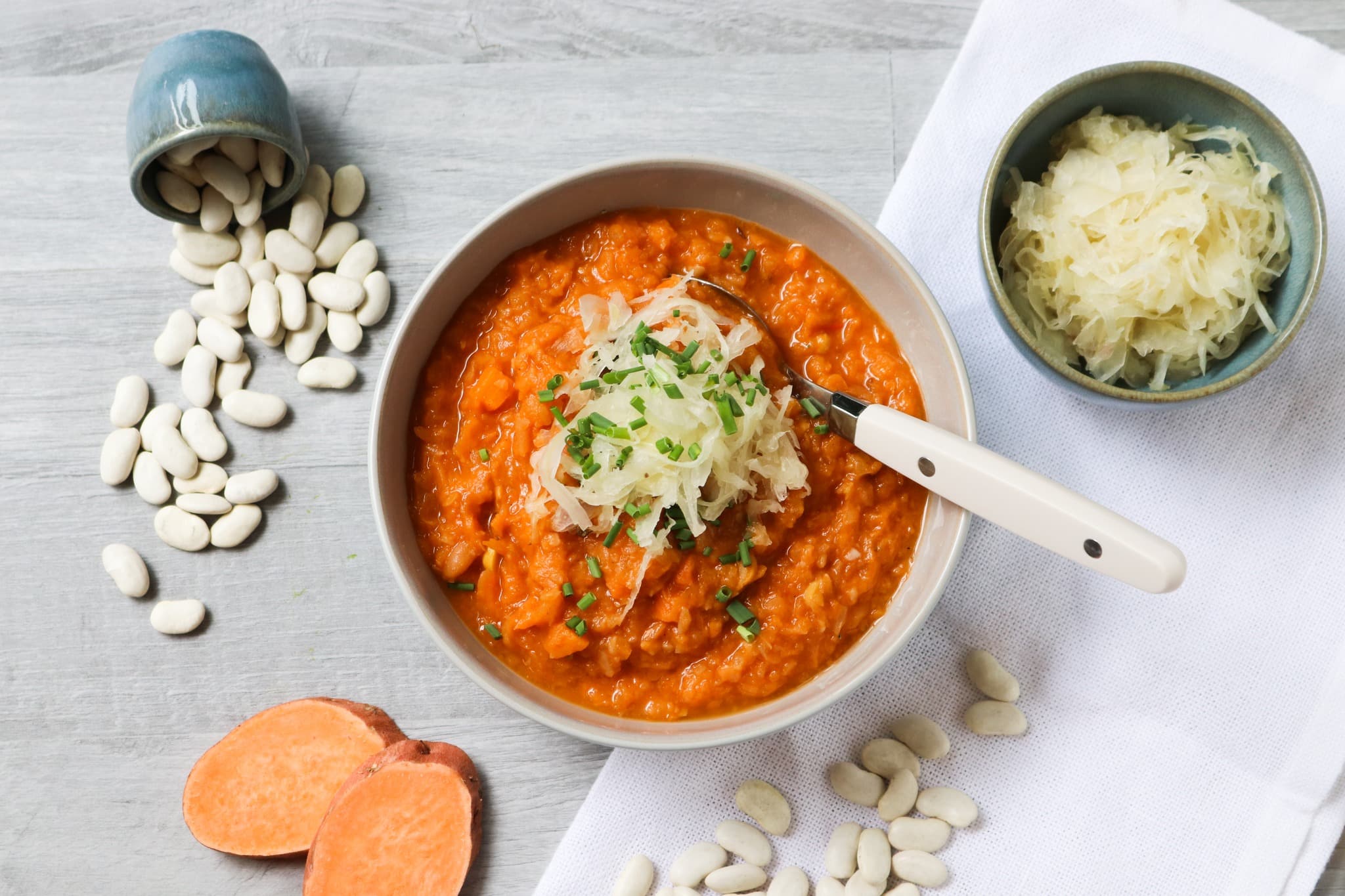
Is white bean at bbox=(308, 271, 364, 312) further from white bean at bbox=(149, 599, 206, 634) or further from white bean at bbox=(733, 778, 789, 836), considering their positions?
white bean at bbox=(733, 778, 789, 836)

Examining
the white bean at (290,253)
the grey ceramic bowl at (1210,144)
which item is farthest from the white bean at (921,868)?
the white bean at (290,253)

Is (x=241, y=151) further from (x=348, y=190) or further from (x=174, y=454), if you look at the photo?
(x=174, y=454)

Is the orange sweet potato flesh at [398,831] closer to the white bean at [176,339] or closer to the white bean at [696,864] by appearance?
the white bean at [696,864]

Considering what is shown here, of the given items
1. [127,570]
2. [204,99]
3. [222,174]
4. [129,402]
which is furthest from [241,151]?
[127,570]

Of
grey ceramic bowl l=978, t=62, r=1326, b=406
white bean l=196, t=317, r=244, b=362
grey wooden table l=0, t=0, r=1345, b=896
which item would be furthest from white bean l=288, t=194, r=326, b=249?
grey ceramic bowl l=978, t=62, r=1326, b=406

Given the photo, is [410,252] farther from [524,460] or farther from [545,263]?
[524,460]

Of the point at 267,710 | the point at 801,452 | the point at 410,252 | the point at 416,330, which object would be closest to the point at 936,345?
the point at 801,452
